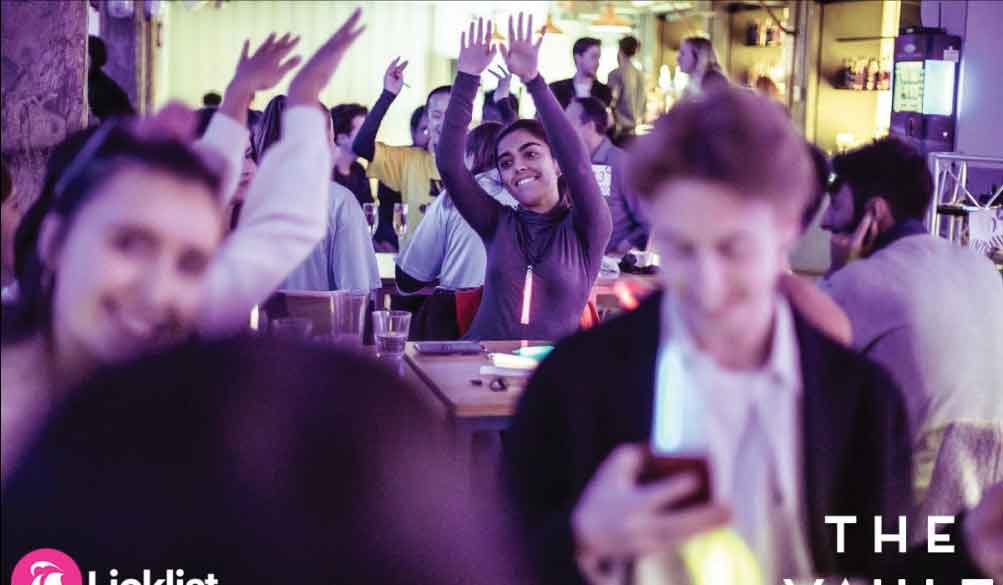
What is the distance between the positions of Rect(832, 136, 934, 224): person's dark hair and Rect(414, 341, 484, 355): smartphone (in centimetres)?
121

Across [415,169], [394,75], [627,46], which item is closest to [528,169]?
[394,75]

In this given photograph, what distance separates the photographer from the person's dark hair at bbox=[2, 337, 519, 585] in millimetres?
917

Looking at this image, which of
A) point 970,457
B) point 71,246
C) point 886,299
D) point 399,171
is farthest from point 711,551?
point 399,171

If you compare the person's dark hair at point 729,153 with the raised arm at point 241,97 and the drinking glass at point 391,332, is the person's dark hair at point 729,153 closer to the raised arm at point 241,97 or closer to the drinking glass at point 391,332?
the raised arm at point 241,97

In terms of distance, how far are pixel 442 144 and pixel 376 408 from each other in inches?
64.5

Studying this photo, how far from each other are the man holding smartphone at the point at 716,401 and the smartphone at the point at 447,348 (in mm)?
1784

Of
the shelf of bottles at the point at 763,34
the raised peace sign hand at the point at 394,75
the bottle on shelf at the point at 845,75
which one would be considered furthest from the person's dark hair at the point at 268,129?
the shelf of bottles at the point at 763,34

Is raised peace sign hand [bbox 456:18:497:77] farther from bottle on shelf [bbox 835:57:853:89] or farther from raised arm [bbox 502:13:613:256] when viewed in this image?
bottle on shelf [bbox 835:57:853:89]

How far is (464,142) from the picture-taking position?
2559 millimetres

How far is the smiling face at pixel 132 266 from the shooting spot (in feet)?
2.88

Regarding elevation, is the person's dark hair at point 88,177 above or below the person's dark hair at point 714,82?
below

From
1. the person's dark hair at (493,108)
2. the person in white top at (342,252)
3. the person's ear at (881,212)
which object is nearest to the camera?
the person's ear at (881,212)

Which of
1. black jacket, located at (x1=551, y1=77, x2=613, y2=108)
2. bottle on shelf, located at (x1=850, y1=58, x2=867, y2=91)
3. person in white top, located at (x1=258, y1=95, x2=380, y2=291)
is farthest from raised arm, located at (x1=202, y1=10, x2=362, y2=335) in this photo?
bottle on shelf, located at (x1=850, y1=58, x2=867, y2=91)

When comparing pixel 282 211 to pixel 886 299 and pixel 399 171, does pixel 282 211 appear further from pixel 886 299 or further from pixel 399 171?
pixel 399 171
